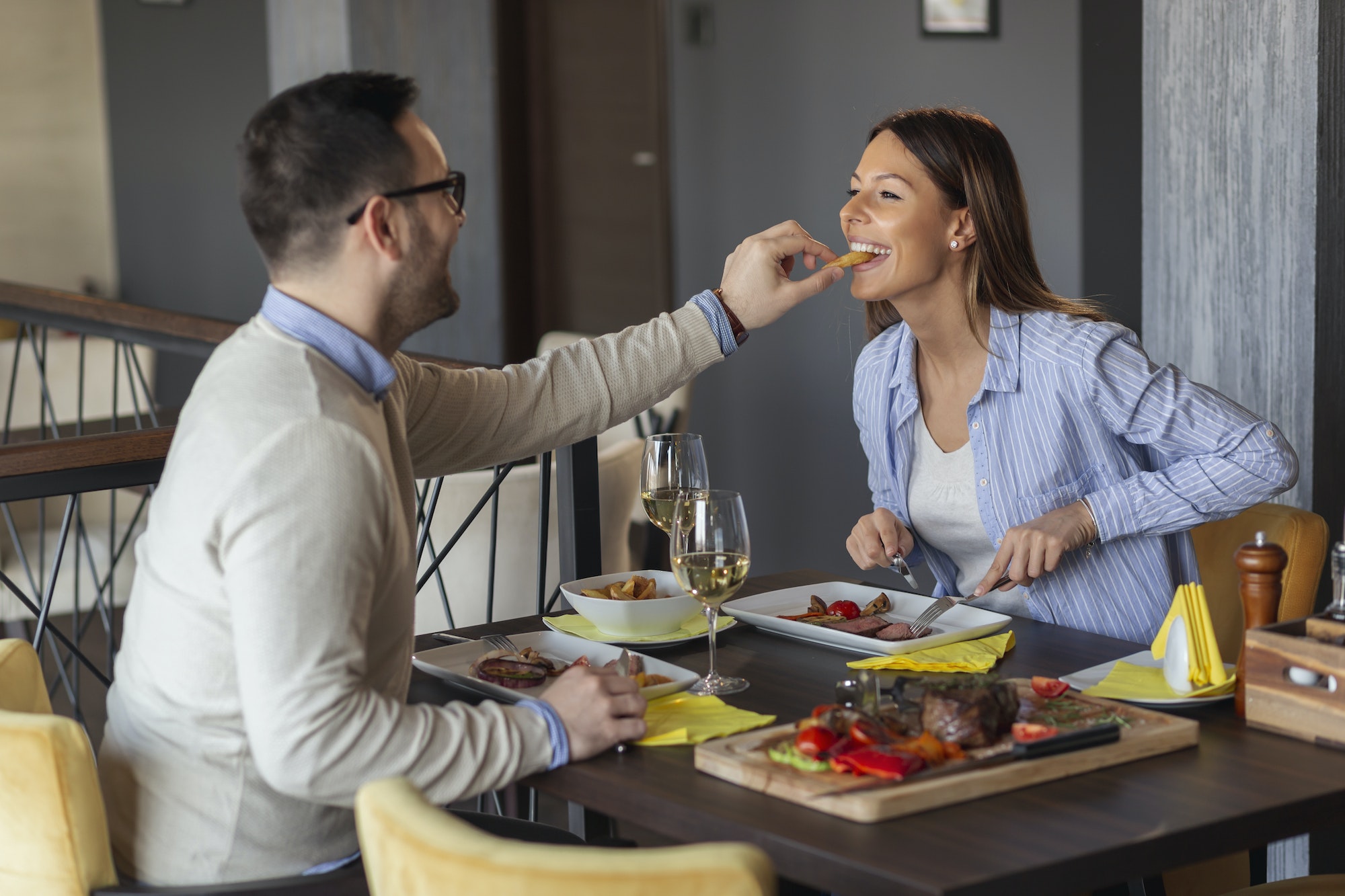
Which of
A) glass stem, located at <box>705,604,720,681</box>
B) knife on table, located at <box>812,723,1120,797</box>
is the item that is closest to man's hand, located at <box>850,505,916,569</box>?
glass stem, located at <box>705,604,720,681</box>

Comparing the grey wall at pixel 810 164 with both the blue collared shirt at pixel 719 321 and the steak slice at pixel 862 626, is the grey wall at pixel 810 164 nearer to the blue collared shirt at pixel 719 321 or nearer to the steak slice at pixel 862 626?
the blue collared shirt at pixel 719 321

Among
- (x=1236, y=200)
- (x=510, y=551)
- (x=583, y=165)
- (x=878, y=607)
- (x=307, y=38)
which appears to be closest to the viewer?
(x=878, y=607)

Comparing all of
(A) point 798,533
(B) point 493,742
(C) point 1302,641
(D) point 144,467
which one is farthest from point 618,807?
(A) point 798,533

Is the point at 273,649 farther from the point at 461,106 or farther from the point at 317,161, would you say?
the point at 461,106

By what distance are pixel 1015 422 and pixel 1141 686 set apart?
728mm

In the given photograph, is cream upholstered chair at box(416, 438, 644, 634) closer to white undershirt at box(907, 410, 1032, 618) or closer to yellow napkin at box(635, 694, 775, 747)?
white undershirt at box(907, 410, 1032, 618)

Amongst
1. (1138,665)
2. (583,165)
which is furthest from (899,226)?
(583,165)

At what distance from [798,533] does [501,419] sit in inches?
120

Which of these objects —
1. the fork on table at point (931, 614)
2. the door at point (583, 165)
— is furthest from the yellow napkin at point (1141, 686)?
the door at point (583, 165)

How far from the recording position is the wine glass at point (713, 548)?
1427mm

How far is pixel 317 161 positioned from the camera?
134 centimetres

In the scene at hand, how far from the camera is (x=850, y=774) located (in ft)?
3.88

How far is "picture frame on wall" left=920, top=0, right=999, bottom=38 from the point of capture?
12.8ft

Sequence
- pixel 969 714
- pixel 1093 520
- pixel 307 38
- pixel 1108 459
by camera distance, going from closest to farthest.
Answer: pixel 969 714 < pixel 1093 520 < pixel 1108 459 < pixel 307 38
